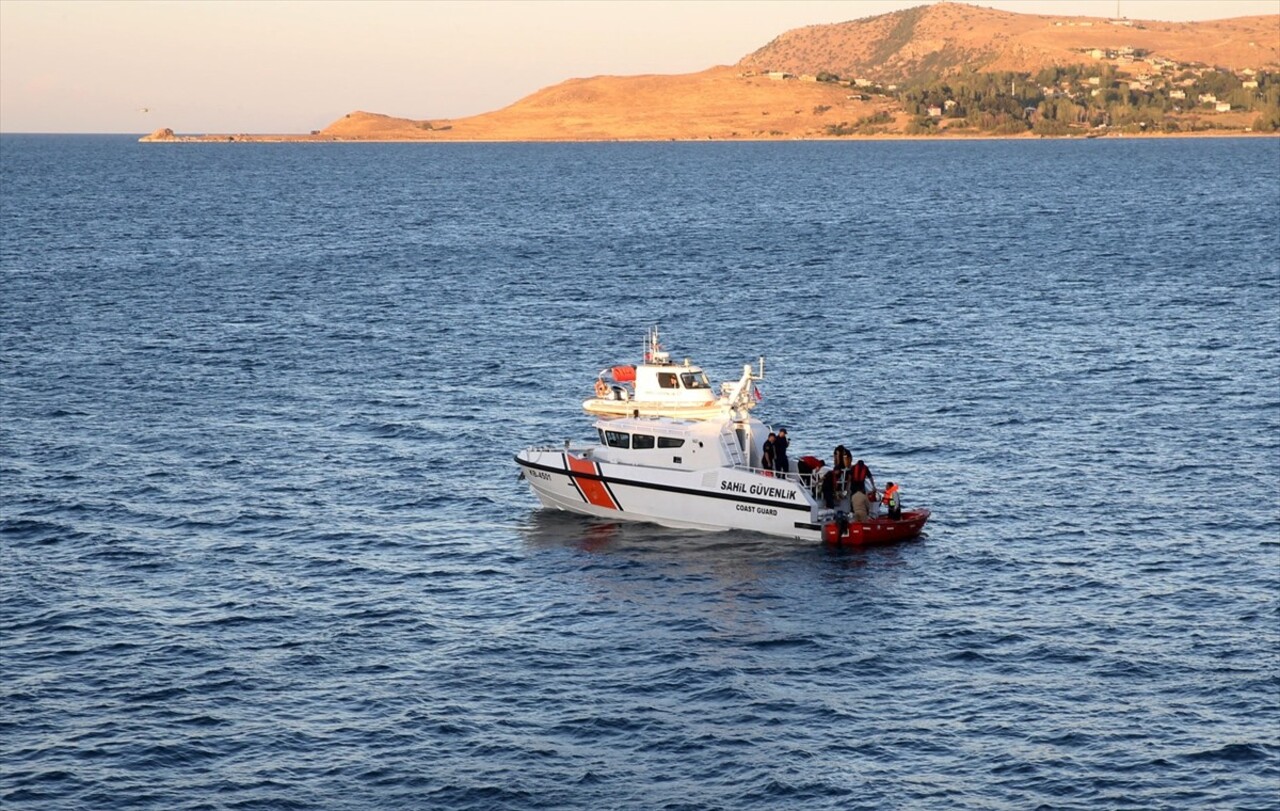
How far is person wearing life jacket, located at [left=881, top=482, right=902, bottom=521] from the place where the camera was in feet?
164

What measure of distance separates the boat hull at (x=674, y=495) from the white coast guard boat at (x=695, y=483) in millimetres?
31

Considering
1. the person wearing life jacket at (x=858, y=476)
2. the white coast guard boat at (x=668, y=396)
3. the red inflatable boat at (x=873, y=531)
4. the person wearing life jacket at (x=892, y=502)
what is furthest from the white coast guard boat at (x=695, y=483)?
the person wearing life jacket at (x=858, y=476)

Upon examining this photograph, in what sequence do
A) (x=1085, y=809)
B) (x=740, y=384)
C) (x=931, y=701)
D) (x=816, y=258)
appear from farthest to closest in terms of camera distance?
(x=816, y=258)
(x=740, y=384)
(x=931, y=701)
(x=1085, y=809)

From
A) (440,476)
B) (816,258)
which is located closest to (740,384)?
(440,476)

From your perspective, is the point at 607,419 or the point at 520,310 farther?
the point at 520,310

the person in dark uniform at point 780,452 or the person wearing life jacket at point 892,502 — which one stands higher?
the person in dark uniform at point 780,452

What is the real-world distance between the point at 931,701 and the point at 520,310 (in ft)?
221

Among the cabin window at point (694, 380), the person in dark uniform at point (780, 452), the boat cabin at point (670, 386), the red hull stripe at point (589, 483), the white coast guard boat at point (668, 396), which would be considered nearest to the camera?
the person in dark uniform at point (780, 452)

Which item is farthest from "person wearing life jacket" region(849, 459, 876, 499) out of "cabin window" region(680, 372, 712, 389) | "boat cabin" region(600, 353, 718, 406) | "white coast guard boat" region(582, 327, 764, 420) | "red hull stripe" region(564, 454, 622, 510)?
"red hull stripe" region(564, 454, 622, 510)

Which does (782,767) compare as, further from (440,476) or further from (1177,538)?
(440,476)

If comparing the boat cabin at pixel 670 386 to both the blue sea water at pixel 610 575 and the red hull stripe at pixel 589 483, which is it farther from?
the blue sea water at pixel 610 575

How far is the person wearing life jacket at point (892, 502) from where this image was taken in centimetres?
5012

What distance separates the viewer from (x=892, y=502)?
5019cm

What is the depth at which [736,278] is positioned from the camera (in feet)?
387
